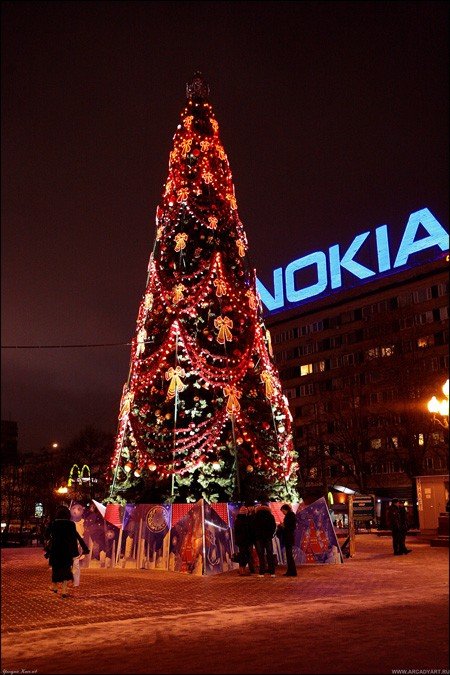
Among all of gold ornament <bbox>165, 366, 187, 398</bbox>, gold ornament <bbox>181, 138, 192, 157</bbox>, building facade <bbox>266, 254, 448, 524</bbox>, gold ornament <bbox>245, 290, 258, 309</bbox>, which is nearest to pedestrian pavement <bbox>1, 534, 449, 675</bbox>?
gold ornament <bbox>165, 366, 187, 398</bbox>

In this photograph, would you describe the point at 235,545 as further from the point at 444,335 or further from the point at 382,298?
the point at 382,298

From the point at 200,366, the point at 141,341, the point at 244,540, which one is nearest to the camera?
the point at 244,540

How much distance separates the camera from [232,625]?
8.30 m

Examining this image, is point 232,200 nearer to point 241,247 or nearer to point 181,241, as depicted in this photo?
point 241,247

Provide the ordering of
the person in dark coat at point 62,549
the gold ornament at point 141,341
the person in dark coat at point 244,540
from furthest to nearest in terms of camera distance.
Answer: the gold ornament at point 141,341 → the person in dark coat at point 244,540 → the person in dark coat at point 62,549

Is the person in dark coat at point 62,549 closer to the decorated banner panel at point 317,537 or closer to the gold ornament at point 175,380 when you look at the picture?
the gold ornament at point 175,380

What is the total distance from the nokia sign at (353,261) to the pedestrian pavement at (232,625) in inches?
1554

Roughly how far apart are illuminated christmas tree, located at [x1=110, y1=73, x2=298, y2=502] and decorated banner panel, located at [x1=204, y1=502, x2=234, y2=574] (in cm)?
162

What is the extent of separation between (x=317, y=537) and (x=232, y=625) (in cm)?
883

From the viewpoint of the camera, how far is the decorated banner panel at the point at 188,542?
Result: 15352 millimetres

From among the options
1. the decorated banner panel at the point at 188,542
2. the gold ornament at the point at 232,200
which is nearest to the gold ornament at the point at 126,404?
the decorated banner panel at the point at 188,542

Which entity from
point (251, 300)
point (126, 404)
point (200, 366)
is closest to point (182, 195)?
point (251, 300)

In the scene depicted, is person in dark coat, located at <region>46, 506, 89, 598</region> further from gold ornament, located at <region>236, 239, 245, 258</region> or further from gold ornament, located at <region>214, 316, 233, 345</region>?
gold ornament, located at <region>236, 239, 245, 258</region>

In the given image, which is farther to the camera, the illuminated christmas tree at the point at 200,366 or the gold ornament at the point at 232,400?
the illuminated christmas tree at the point at 200,366
